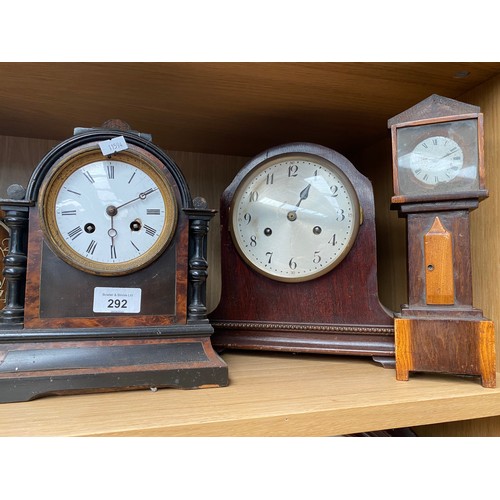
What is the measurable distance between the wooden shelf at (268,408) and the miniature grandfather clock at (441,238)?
0.20 feet

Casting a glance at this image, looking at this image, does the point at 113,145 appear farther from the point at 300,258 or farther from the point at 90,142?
the point at 300,258

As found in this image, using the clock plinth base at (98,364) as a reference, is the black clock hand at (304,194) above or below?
above

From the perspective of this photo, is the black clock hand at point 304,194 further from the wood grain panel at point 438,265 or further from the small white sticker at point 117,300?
the small white sticker at point 117,300

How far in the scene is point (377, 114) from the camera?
42.5 inches

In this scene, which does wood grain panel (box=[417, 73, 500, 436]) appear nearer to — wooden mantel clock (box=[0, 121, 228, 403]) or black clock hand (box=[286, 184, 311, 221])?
black clock hand (box=[286, 184, 311, 221])

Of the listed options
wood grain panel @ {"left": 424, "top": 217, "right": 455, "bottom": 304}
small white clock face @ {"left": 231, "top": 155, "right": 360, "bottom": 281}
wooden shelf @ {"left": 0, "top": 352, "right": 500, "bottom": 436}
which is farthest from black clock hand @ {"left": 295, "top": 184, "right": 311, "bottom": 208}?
wooden shelf @ {"left": 0, "top": 352, "right": 500, "bottom": 436}

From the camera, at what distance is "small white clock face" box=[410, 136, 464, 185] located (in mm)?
789

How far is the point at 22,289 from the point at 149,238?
0.25 meters

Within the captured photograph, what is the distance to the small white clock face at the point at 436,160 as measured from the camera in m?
0.79

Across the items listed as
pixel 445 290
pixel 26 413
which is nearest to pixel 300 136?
→ pixel 445 290

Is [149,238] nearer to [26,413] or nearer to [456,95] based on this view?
[26,413]

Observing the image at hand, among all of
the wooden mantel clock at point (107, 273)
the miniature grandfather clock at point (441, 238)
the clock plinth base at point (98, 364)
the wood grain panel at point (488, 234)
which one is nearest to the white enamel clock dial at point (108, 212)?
the wooden mantel clock at point (107, 273)

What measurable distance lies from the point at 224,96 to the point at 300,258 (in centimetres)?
44

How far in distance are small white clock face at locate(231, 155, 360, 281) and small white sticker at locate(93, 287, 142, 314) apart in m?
0.32
